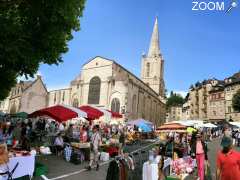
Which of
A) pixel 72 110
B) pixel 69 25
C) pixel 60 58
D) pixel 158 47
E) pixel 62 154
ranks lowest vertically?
pixel 62 154

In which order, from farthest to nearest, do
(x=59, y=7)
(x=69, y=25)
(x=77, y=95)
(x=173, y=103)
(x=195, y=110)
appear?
(x=173, y=103) → (x=195, y=110) → (x=77, y=95) → (x=69, y=25) → (x=59, y=7)

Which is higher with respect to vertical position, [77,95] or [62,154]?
[77,95]

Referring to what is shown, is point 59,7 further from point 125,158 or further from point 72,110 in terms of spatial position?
point 72,110

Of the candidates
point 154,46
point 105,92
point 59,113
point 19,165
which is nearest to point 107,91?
point 105,92

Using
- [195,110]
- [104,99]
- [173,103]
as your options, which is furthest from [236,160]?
[173,103]

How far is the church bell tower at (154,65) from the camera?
318 ft

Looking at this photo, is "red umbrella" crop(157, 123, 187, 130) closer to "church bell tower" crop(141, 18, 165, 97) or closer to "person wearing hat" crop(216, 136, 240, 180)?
"person wearing hat" crop(216, 136, 240, 180)

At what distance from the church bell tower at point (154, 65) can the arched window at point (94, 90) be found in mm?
30945

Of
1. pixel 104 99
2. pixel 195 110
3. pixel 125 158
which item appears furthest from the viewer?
pixel 195 110

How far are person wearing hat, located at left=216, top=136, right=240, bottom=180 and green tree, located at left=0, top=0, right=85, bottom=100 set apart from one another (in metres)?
8.66

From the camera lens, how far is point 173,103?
16100 cm

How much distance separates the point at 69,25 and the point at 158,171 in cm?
700

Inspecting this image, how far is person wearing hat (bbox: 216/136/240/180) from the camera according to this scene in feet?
21.1

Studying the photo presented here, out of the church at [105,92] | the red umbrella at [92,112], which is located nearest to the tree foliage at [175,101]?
the church at [105,92]
